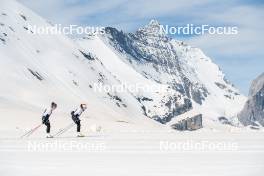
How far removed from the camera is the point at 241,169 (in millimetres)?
13453

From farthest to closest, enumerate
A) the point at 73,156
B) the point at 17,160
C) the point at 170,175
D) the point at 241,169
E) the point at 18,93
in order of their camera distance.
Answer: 1. the point at 18,93
2. the point at 73,156
3. the point at 17,160
4. the point at 241,169
5. the point at 170,175

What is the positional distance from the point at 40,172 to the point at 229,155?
6906 mm

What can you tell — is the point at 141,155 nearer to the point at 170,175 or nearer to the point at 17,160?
the point at 17,160

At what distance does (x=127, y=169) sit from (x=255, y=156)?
5155 millimetres

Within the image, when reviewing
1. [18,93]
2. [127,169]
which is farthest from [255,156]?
[18,93]

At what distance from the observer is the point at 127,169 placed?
14.0 meters

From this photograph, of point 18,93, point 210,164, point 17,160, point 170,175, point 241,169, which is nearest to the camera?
point 170,175

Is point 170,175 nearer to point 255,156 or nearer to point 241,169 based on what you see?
point 241,169

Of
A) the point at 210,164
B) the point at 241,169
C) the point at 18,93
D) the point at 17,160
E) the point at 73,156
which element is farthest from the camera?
the point at 18,93

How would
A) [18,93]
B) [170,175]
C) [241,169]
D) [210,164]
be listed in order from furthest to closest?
[18,93] < [210,164] < [241,169] < [170,175]

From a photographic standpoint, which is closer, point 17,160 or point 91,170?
point 91,170

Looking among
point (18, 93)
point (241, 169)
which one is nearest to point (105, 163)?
point (241, 169)

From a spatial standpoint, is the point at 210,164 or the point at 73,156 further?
the point at 73,156

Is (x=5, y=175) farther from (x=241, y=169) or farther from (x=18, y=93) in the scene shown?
(x=18, y=93)
